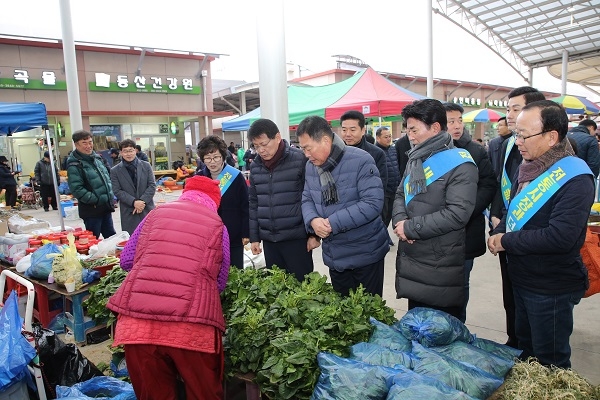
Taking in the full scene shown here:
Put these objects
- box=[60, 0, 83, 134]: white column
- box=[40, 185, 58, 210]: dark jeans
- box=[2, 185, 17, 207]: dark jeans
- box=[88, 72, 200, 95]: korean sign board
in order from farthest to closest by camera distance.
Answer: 1. box=[88, 72, 200, 95]: korean sign board
2. box=[40, 185, 58, 210]: dark jeans
3. box=[2, 185, 17, 207]: dark jeans
4. box=[60, 0, 83, 134]: white column

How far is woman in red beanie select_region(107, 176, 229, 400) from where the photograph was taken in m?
1.86

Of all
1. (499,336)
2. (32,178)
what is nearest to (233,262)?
(499,336)

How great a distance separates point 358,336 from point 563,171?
4.12ft

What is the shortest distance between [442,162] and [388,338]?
3.24 feet

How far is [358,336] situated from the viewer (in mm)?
2084

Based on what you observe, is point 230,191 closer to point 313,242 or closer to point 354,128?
point 313,242

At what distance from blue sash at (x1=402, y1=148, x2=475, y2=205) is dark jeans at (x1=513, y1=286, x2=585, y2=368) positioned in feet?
2.45

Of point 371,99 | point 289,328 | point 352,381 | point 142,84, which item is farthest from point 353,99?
point 142,84

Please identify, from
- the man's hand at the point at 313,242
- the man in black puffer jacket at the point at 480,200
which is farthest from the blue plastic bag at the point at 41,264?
the man in black puffer jacket at the point at 480,200

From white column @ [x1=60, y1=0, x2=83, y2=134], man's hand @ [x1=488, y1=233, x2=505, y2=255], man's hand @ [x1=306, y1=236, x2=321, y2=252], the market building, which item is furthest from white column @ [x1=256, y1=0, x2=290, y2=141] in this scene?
the market building

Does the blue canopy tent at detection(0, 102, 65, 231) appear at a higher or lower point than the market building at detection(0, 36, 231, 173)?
lower

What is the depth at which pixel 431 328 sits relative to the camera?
197 cm

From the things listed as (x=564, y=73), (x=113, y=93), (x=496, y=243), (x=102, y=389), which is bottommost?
(x=102, y=389)

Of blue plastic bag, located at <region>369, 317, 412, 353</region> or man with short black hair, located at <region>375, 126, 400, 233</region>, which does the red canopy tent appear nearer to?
man with short black hair, located at <region>375, 126, 400, 233</region>
